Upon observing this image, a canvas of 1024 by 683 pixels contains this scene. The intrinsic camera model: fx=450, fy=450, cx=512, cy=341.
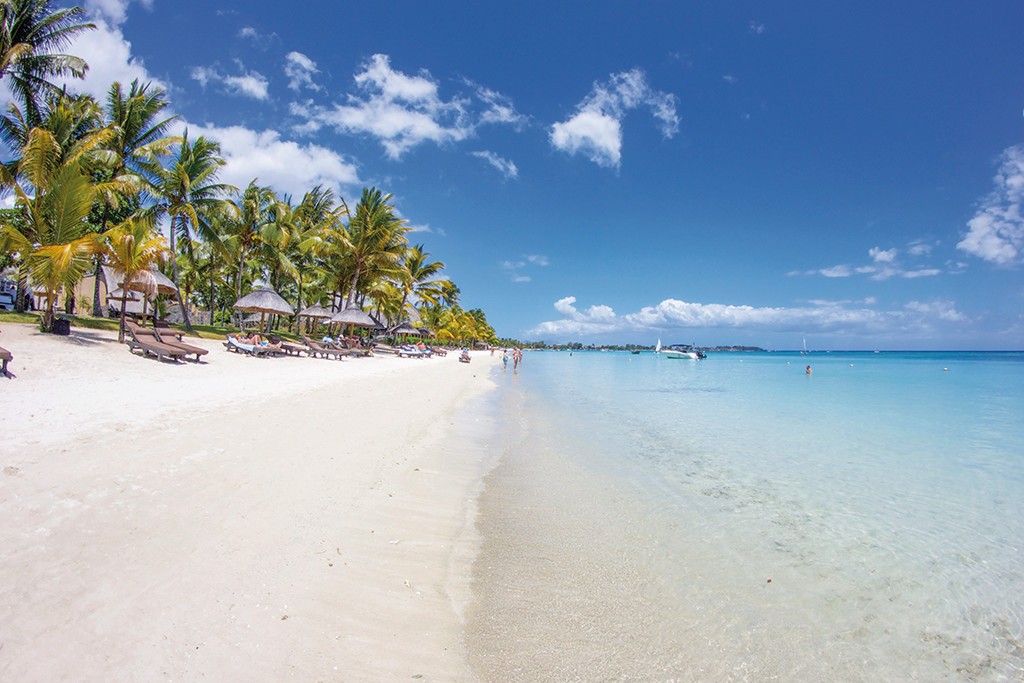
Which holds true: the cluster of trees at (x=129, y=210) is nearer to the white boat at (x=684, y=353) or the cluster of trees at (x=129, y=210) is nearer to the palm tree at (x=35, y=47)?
the palm tree at (x=35, y=47)

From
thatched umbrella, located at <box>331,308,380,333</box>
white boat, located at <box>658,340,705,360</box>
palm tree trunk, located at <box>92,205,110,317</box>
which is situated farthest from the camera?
white boat, located at <box>658,340,705,360</box>

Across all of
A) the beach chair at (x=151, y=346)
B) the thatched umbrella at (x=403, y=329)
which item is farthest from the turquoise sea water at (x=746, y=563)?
the thatched umbrella at (x=403, y=329)

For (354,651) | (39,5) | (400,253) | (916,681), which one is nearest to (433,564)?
(354,651)

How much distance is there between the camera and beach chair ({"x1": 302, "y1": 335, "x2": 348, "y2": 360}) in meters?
21.4

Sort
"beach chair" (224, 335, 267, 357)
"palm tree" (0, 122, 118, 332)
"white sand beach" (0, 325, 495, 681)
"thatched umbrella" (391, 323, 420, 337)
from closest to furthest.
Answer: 1. "white sand beach" (0, 325, 495, 681)
2. "palm tree" (0, 122, 118, 332)
3. "beach chair" (224, 335, 267, 357)
4. "thatched umbrella" (391, 323, 420, 337)

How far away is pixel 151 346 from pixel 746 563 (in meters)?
14.9

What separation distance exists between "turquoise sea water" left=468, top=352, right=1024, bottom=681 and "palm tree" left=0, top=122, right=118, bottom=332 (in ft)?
42.3

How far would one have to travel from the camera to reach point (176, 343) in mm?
13773

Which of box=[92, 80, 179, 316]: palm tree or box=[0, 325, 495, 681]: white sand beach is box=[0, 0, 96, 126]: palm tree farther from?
box=[0, 325, 495, 681]: white sand beach

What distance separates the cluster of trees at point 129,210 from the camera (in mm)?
13031

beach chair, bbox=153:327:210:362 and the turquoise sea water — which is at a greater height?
beach chair, bbox=153:327:210:362

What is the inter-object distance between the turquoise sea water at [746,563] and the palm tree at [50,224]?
12.9 meters

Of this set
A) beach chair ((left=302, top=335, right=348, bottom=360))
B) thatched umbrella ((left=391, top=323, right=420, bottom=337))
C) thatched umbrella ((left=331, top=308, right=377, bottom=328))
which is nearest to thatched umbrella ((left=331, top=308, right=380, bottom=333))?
thatched umbrella ((left=331, top=308, right=377, bottom=328))

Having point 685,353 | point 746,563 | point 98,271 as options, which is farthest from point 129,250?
point 685,353
